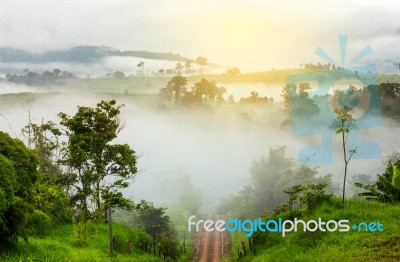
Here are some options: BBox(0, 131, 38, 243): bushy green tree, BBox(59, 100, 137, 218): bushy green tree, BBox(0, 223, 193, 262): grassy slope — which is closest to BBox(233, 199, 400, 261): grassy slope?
BBox(0, 223, 193, 262): grassy slope

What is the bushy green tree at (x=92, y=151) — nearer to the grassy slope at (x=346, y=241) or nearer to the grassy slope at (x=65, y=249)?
the grassy slope at (x=65, y=249)

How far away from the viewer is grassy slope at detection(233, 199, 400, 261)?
17578 mm

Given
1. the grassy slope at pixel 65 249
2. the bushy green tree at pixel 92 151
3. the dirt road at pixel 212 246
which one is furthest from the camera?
the dirt road at pixel 212 246

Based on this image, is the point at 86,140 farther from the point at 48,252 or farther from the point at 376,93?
the point at 376,93

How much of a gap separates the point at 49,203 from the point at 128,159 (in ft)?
22.4

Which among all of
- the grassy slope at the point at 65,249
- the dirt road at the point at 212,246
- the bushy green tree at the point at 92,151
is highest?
the bushy green tree at the point at 92,151

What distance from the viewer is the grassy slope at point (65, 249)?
61.0 ft

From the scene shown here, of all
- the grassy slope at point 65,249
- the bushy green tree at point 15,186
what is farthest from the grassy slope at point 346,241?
the bushy green tree at point 15,186

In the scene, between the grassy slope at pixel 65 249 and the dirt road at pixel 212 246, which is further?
the dirt road at pixel 212 246

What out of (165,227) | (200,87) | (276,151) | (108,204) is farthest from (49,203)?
(200,87)

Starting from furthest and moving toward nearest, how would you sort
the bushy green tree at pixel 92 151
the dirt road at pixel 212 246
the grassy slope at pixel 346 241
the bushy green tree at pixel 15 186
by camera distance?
1. the dirt road at pixel 212 246
2. the bushy green tree at pixel 92 151
3. the grassy slope at pixel 346 241
4. the bushy green tree at pixel 15 186

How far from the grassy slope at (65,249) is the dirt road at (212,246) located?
73.0 ft

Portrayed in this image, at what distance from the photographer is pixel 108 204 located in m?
26.2

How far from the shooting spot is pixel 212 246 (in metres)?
63.7
